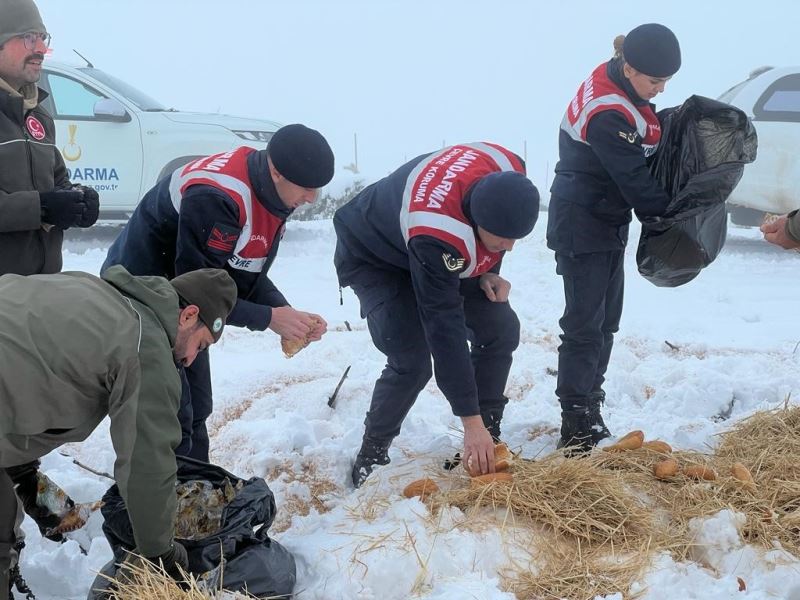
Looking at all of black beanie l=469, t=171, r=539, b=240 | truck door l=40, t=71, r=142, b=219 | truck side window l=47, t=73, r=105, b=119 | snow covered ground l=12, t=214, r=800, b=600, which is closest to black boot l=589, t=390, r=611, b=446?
snow covered ground l=12, t=214, r=800, b=600

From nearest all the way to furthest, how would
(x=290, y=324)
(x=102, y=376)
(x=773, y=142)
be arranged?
(x=102, y=376) → (x=290, y=324) → (x=773, y=142)

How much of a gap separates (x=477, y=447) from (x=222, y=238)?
1229 millimetres

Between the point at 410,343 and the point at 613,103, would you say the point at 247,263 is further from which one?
the point at 613,103

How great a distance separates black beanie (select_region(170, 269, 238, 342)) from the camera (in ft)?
7.81

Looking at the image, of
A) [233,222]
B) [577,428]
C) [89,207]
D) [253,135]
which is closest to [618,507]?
[577,428]

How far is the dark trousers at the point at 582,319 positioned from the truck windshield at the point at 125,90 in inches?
238

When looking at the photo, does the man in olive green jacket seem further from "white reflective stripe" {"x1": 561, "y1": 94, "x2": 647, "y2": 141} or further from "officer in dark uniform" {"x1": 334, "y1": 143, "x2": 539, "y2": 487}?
"white reflective stripe" {"x1": 561, "y1": 94, "x2": 647, "y2": 141}

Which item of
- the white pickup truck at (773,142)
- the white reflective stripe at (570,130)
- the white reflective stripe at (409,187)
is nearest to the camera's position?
the white reflective stripe at (409,187)

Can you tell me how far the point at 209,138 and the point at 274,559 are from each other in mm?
6520

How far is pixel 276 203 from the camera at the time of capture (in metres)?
3.09

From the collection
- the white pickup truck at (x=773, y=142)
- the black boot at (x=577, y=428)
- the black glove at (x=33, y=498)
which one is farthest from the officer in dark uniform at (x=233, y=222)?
the white pickup truck at (x=773, y=142)

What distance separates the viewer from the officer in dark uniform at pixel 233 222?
2.96 metres

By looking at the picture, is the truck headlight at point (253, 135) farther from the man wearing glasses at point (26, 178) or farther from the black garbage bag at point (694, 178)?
the black garbage bag at point (694, 178)

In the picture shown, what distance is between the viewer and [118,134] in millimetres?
8117
